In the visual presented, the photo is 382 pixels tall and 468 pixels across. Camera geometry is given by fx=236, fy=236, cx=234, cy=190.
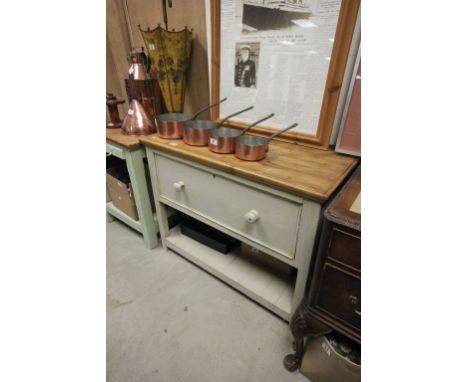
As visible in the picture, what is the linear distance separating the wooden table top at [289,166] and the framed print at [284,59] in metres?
0.10

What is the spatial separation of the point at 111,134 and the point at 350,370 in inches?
53.9

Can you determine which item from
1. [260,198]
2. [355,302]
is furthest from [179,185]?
[355,302]

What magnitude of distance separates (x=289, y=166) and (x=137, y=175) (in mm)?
774

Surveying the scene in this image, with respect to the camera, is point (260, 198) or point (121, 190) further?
point (121, 190)

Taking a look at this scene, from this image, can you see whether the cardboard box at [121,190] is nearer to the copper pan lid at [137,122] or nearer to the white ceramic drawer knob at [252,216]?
the copper pan lid at [137,122]

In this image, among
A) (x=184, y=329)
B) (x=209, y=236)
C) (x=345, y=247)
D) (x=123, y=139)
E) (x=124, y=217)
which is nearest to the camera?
(x=345, y=247)

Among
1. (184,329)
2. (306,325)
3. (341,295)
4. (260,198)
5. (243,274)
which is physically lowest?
(184,329)

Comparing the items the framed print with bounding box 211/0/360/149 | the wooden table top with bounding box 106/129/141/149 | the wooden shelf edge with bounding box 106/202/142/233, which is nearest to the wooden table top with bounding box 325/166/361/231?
the framed print with bounding box 211/0/360/149

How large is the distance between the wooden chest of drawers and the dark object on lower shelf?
61 cm

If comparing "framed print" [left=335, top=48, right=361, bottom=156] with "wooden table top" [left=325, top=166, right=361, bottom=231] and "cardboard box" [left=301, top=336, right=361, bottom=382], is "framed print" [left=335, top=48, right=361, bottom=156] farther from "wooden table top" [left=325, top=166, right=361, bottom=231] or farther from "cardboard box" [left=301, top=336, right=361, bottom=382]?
"cardboard box" [left=301, top=336, right=361, bottom=382]

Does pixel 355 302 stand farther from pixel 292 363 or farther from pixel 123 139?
pixel 123 139

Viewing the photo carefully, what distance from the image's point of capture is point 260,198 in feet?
2.63

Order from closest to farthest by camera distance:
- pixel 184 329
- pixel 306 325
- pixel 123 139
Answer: pixel 306 325 < pixel 184 329 < pixel 123 139

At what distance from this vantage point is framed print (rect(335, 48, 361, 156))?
81 centimetres
